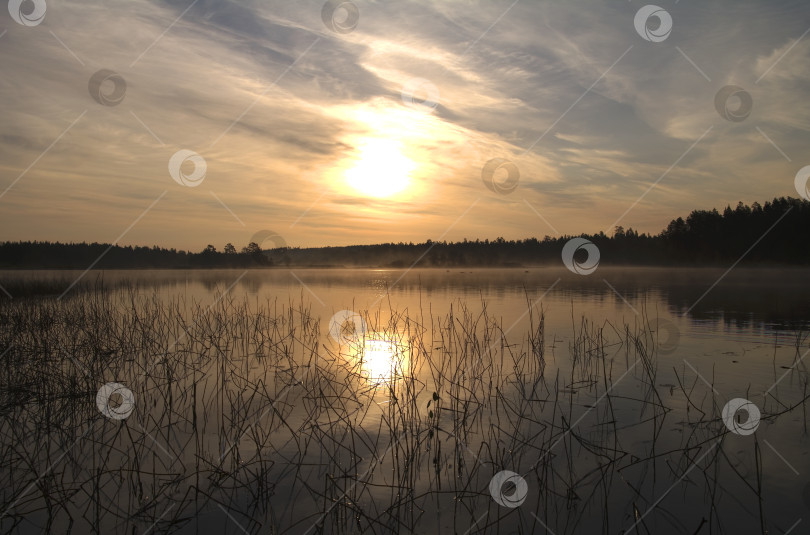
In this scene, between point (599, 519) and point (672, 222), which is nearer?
point (599, 519)

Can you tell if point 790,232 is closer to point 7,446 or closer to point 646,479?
point 646,479

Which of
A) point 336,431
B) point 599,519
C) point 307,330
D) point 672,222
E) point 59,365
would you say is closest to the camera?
point 599,519

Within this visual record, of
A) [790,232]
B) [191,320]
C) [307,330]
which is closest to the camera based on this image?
[307,330]

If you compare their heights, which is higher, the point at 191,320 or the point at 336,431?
the point at 191,320

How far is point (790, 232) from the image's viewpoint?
2608 inches

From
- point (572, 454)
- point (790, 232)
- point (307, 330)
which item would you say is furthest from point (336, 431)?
point (790, 232)

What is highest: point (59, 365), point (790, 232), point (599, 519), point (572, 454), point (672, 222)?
point (672, 222)

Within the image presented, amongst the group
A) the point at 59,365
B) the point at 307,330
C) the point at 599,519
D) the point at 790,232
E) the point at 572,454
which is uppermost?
the point at 790,232

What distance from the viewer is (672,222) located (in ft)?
289

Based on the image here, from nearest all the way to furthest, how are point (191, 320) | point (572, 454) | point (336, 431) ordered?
point (572, 454) → point (336, 431) → point (191, 320)

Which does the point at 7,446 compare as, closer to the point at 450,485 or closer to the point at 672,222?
the point at 450,485

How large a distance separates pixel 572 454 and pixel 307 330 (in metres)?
9.93

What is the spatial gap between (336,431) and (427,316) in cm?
1101

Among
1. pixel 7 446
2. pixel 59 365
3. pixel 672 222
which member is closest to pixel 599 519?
pixel 7 446
